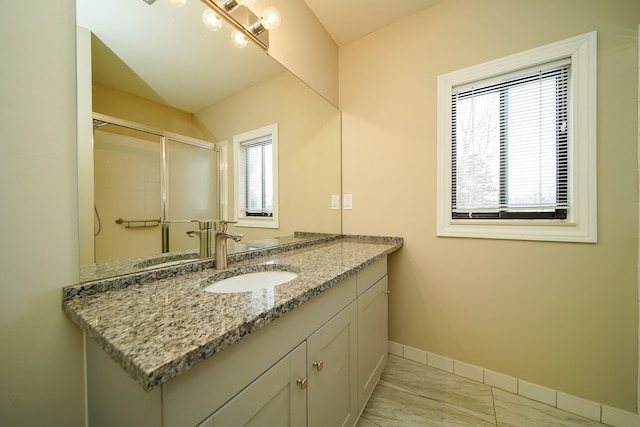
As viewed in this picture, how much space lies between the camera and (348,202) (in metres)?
1.99

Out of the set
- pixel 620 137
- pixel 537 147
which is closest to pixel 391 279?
pixel 537 147

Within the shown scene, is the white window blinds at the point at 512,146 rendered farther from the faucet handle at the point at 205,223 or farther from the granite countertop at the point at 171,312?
the faucet handle at the point at 205,223

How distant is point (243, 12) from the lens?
3.99 ft

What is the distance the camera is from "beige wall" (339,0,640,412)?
1160 mm

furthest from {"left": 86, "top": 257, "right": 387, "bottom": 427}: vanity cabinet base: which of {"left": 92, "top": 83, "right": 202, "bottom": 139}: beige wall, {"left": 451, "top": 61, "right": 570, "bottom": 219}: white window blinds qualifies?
{"left": 451, "top": 61, "right": 570, "bottom": 219}: white window blinds

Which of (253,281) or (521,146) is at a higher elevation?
(521,146)

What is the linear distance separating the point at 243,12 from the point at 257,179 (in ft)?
2.84

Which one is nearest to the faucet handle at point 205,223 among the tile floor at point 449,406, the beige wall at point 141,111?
the beige wall at point 141,111

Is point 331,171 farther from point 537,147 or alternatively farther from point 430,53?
point 537,147

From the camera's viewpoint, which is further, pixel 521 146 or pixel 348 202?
pixel 348 202

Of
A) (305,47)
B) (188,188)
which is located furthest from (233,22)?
(188,188)

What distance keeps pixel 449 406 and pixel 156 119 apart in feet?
6.69

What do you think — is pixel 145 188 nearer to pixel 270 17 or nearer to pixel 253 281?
pixel 253 281

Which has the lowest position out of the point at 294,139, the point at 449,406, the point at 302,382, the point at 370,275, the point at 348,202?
the point at 449,406
